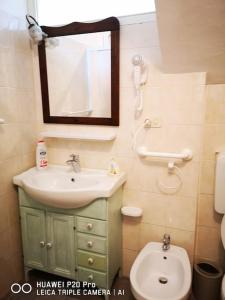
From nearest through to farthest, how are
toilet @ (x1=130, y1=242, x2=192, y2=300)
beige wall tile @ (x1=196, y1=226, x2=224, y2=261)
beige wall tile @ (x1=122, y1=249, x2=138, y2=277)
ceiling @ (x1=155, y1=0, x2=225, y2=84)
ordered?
ceiling @ (x1=155, y1=0, x2=225, y2=84)
toilet @ (x1=130, y1=242, x2=192, y2=300)
beige wall tile @ (x1=196, y1=226, x2=224, y2=261)
beige wall tile @ (x1=122, y1=249, x2=138, y2=277)

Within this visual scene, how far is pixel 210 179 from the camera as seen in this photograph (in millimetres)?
1562

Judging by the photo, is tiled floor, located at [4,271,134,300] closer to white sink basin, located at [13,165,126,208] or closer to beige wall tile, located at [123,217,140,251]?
beige wall tile, located at [123,217,140,251]

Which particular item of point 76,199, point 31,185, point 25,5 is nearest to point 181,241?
point 76,199

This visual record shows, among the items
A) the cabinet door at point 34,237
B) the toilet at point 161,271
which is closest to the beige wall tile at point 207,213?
the toilet at point 161,271

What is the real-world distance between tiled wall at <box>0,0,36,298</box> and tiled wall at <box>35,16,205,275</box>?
16 centimetres

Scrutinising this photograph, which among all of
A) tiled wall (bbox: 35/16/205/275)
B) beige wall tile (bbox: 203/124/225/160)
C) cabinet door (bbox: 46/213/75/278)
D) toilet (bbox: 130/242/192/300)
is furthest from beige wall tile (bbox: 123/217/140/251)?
beige wall tile (bbox: 203/124/225/160)

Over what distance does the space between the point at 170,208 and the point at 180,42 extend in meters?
1.08

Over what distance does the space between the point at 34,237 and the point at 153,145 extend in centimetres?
109

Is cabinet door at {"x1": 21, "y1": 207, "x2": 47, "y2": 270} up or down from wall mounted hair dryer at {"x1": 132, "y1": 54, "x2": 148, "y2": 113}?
down

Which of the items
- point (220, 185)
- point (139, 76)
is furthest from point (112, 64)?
point (220, 185)

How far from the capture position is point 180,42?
1250mm

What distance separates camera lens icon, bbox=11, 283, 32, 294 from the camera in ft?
5.42

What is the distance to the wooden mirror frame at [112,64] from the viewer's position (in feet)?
4.86

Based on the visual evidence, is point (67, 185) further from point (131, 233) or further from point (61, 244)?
point (131, 233)
